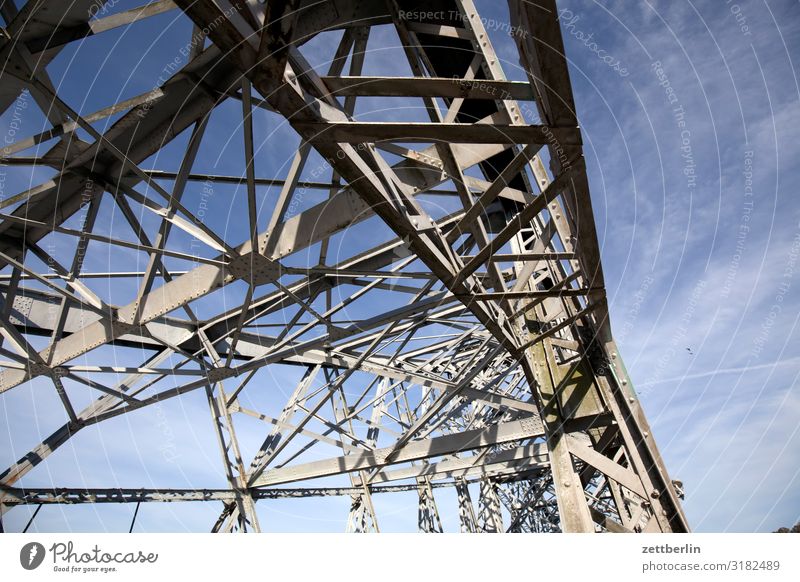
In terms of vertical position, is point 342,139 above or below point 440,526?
below

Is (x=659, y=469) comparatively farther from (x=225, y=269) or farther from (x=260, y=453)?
(x=260, y=453)

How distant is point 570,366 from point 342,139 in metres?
4.83

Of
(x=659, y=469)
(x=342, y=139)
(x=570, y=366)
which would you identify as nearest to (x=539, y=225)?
(x=570, y=366)

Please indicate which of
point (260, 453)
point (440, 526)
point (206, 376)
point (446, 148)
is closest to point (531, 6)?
point (446, 148)

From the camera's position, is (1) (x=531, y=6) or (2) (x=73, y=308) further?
(2) (x=73, y=308)

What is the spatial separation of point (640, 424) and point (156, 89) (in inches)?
277

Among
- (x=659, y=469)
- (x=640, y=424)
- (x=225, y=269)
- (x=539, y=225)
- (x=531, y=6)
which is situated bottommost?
(x=659, y=469)

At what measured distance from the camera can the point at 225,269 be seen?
232 inches

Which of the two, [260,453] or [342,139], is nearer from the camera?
[342,139]

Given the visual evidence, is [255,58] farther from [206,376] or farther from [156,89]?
[206,376]

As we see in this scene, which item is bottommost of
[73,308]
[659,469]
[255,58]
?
[659,469]

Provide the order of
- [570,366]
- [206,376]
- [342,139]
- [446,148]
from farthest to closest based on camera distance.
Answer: [206,376] < [570,366] < [446,148] < [342,139]

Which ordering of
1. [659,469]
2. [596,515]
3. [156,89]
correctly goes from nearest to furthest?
1. [156,89]
2. [659,469]
3. [596,515]

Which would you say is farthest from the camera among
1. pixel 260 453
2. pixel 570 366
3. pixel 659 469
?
pixel 260 453
